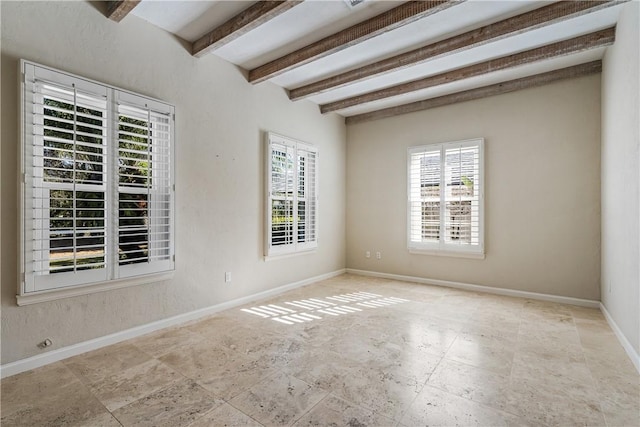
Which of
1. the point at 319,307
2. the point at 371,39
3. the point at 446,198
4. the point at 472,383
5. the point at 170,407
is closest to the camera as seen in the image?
the point at 170,407

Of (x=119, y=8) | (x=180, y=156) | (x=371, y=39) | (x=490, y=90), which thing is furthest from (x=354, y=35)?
(x=490, y=90)

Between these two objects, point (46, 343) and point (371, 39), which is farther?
point (371, 39)

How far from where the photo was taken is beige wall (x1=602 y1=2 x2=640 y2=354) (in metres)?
2.53

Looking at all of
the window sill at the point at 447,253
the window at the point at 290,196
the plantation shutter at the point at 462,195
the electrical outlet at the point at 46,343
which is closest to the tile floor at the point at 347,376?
the electrical outlet at the point at 46,343

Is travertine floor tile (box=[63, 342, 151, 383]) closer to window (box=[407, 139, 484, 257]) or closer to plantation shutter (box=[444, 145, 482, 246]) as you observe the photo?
window (box=[407, 139, 484, 257])

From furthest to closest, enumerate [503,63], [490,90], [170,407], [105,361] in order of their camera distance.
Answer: [490,90] < [503,63] < [105,361] < [170,407]

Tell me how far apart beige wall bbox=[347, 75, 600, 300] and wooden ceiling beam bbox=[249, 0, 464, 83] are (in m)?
2.52

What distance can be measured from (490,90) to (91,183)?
512 centimetres

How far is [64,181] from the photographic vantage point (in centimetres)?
259

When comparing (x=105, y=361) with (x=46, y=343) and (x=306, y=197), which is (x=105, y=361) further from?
(x=306, y=197)

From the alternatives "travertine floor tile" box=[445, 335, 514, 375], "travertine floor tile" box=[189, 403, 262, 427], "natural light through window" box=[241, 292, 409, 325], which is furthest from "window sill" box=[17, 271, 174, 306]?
"travertine floor tile" box=[445, 335, 514, 375]

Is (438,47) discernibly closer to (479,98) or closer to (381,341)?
(479,98)

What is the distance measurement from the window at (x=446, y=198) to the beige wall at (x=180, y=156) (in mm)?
1835

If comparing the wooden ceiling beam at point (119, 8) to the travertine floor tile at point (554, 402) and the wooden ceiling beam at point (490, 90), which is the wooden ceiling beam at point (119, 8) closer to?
the wooden ceiling beam at point (490, 90)
